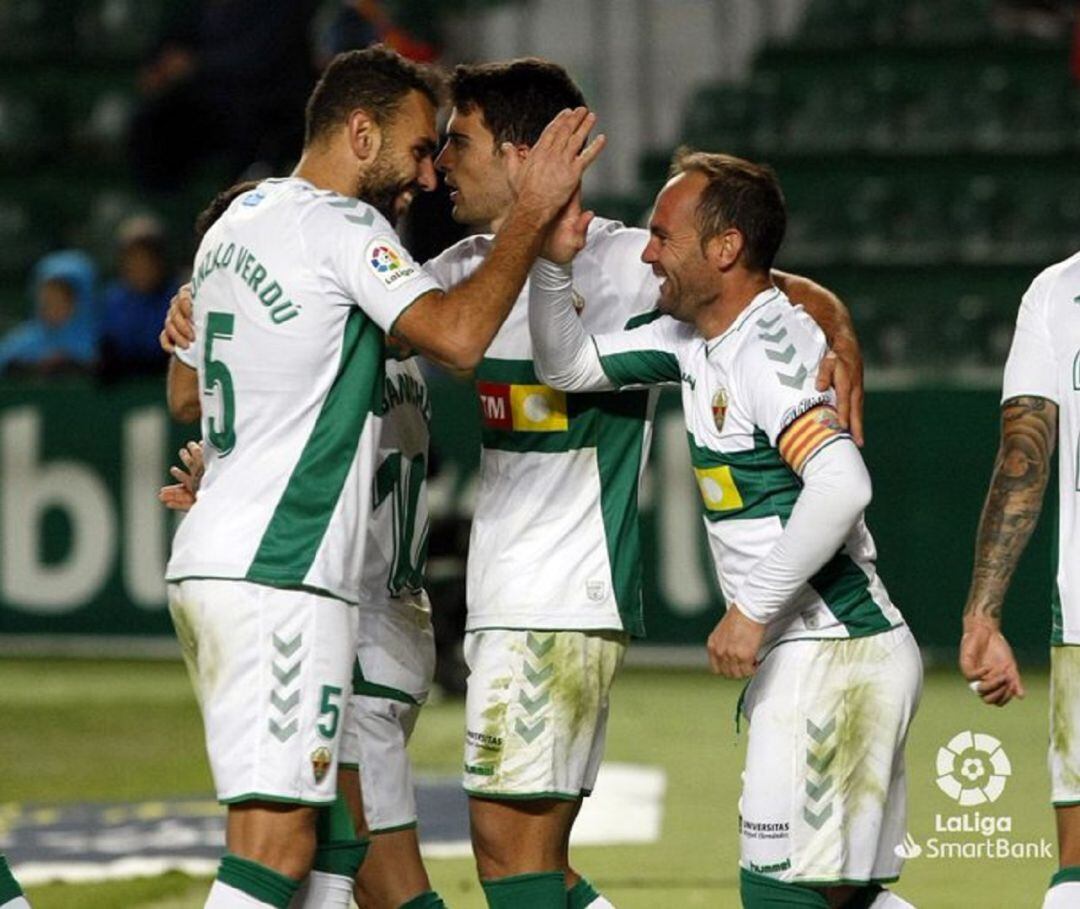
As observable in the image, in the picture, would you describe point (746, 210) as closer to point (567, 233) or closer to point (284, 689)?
point (567, 233)

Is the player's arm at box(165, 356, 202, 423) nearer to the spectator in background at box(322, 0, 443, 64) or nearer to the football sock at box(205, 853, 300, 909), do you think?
the football sock at box(205, 853, 300, 909)

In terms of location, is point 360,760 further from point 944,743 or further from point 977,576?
point 944,743

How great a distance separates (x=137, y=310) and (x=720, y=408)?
8.78 metres

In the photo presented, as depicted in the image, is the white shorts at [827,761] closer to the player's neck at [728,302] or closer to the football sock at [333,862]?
the player's neck at [728,302]

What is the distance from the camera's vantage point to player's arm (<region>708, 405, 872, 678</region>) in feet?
15.6

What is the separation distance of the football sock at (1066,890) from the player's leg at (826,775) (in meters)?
0.44

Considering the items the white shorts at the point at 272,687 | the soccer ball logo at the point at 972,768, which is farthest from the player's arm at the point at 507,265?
the soccer ball logo at the point at 972,768

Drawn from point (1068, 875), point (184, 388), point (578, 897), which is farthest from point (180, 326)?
point (1068, 875)

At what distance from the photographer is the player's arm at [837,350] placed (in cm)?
501

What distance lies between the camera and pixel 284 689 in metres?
4.71

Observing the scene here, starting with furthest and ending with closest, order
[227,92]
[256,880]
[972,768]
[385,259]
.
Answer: [227,92], [972,768], [385,259], [256,880]

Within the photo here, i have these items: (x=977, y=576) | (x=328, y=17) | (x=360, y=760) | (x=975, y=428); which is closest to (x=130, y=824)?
(x=360, y=760)

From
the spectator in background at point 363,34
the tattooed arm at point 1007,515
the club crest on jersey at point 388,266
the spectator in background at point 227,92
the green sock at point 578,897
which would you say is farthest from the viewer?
the spectator in background at point 227,92

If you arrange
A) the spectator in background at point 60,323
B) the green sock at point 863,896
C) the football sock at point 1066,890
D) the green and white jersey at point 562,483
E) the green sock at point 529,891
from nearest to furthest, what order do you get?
the football sock at point 1066,890, the green sock at point 863,896, the green sock at point 529,891, the green and white jersey at point 562,483, the spectator in background at point 60,323
